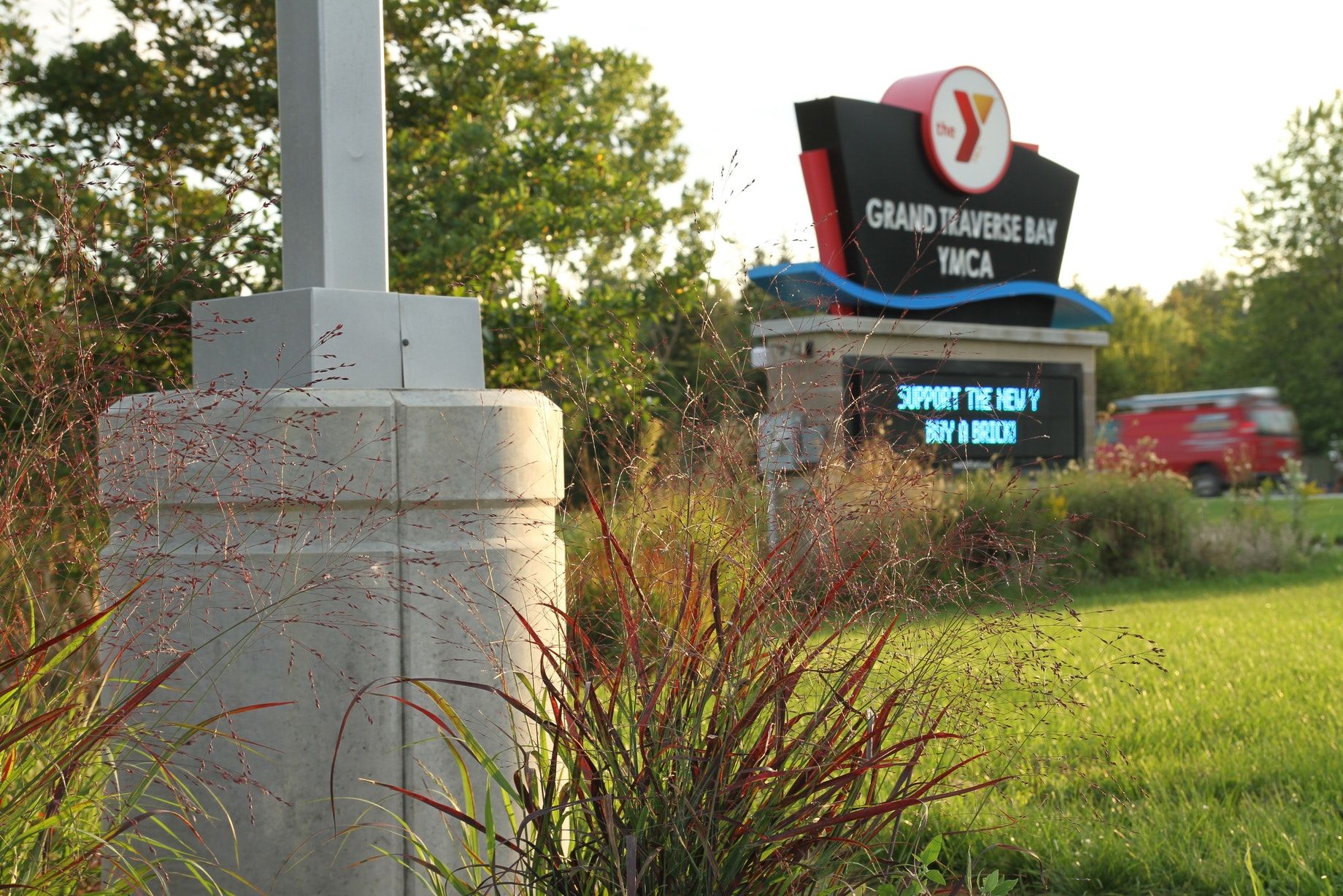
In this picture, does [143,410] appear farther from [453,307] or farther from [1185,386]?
[1185,386]

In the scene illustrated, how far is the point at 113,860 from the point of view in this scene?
85.0 inches

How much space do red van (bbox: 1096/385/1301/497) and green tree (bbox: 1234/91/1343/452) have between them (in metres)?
8.82

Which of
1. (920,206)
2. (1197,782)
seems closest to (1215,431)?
(920,206)

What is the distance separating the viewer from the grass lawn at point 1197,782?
9.56 ft

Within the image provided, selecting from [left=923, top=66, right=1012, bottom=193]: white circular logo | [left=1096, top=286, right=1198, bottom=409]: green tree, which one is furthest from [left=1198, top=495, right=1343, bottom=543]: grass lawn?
[left=1096, top=286, right=1198, bottom=409]: green tree

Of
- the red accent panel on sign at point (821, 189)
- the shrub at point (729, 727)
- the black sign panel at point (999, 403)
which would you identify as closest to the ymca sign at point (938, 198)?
the red accent panel on sign at point (821, 189)

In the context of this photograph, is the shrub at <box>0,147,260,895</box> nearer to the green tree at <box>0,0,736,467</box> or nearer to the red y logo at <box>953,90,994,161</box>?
the green tree at <box>0,0,736,467</box>

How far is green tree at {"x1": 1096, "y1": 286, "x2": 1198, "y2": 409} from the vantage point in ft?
155

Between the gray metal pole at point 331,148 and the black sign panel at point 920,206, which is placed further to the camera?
the black sign panel at point 920,206

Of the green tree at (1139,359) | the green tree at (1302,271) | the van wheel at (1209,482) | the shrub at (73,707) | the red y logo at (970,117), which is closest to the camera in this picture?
the shrub at (73,707)

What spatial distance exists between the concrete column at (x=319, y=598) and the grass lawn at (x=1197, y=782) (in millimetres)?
1279

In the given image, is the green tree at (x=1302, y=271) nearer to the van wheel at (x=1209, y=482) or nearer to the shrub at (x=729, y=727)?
the van wheel at (x=1209, y=482)

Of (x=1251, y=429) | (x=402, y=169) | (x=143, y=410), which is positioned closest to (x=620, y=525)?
(x=143, y=410)

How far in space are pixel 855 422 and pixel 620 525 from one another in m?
8.02
